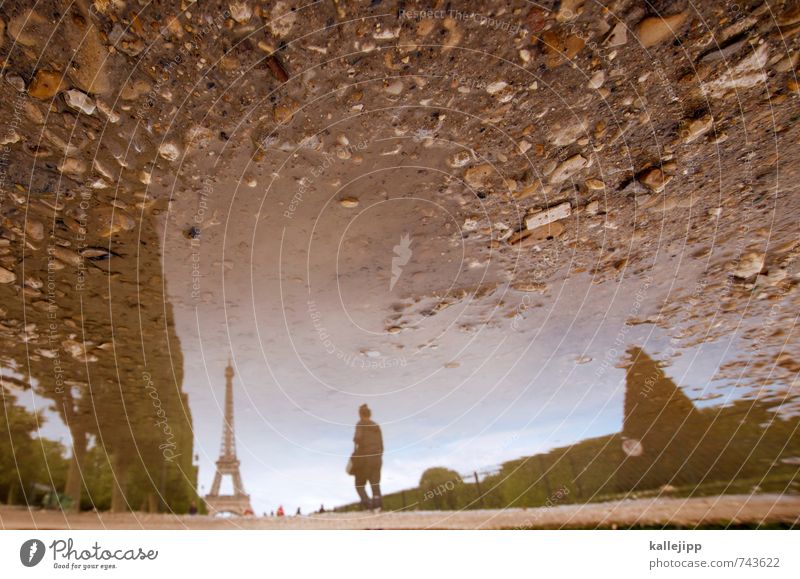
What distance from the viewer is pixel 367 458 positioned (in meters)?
1.71

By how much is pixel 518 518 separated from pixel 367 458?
2.49ft

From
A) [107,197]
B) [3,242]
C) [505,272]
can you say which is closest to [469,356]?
[505,272]

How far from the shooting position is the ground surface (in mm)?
1376

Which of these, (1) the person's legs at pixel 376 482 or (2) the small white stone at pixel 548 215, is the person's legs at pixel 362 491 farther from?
(2) the small white stone at pixel 548 215

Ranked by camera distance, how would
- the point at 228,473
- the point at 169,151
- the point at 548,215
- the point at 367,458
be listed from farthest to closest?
1. the point at 367,458
2. the point at 228,473
3. the point at 548,215
4. the point at 169,151

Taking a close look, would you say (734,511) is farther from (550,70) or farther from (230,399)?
(230,399)

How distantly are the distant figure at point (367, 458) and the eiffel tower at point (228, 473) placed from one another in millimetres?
473

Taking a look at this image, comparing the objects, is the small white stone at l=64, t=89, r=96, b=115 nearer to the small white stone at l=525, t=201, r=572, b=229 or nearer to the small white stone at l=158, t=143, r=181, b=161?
the small white stone at l=158, t=143, r=181, b=161

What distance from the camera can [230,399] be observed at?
160 cm

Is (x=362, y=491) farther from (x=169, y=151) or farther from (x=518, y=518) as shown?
(x=169, y=151)

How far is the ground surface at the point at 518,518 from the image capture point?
1.38 m

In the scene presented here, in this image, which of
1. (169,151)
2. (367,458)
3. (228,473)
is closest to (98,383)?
(228,473)

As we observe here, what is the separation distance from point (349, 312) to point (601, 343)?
1.15 metres

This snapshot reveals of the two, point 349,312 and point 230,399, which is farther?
point 230,399
